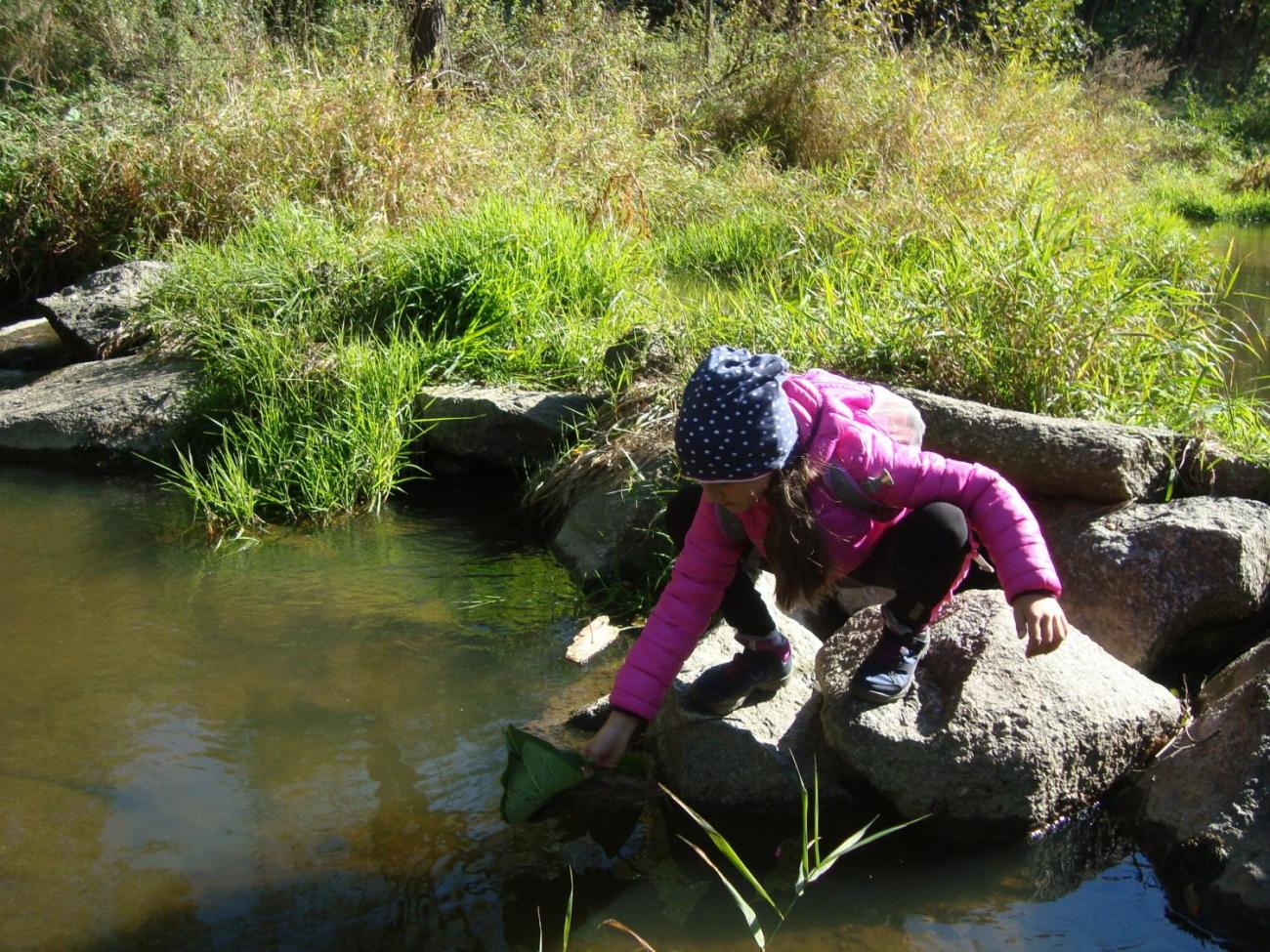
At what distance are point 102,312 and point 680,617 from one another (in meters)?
5.12

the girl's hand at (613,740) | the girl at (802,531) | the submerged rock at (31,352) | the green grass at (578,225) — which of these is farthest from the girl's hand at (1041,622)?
the submerged rock at (31,352)

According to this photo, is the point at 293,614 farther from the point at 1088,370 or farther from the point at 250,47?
the point at 250,47

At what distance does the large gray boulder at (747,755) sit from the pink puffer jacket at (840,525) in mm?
196

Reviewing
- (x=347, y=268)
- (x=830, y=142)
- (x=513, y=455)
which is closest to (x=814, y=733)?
(x=513, y=455)

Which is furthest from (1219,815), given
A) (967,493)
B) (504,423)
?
(504,423)

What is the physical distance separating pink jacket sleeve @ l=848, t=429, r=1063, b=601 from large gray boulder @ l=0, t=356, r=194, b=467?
3947 mm

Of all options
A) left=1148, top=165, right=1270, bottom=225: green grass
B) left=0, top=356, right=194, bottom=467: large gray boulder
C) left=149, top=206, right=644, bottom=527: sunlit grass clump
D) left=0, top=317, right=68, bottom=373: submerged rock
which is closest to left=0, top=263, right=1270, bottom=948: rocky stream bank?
left=149, top=206, right=644, bottom=527: sunlit grass clump

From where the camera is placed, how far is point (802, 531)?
2.45 metres

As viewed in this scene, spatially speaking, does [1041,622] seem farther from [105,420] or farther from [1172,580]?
[105,420]

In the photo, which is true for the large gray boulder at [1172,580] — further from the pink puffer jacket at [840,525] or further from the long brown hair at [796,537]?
the long brown hair at [796,537]

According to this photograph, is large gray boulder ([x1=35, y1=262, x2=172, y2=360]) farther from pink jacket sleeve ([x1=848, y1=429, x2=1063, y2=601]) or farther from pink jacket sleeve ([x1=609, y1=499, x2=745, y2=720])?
pink jacket sleeve ([x1=848, y1=429, x2=1063, y2=601])

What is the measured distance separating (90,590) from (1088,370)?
138 inches

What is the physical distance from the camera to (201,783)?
2959 mm

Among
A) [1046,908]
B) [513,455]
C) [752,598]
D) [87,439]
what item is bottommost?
[87,439]
